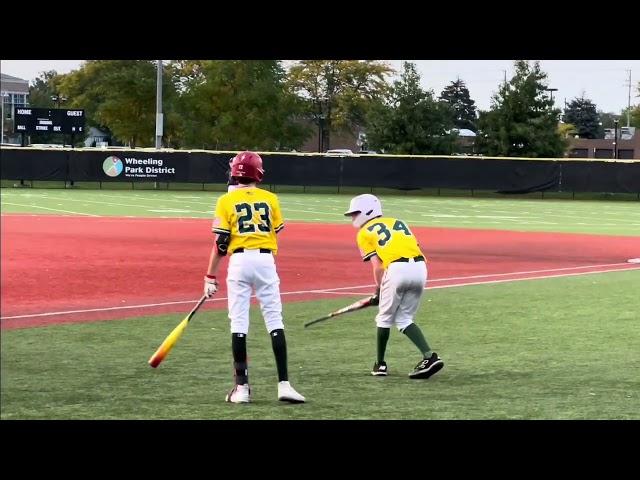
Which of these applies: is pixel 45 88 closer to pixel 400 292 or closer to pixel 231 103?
pixel 231 103

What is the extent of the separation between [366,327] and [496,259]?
9.64m

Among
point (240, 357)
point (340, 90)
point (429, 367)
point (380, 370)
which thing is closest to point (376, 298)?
point (380, 370)

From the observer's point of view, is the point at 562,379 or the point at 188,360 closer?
the point at 562,379

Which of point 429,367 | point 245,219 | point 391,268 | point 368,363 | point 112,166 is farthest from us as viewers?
point 112,166

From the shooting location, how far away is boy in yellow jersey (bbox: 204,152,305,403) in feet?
29.2

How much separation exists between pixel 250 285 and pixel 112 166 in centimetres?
4060

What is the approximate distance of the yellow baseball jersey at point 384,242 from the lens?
1028 centimetres

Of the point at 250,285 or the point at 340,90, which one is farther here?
the point at 340,90

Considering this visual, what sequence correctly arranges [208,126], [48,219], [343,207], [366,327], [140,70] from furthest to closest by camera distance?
[208,126] < [140,70] < [343,207] < [48,219] < [366,327]

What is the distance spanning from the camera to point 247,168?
29.5 feet

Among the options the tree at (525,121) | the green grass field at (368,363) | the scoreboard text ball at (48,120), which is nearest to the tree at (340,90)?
the tree at (525,121)
